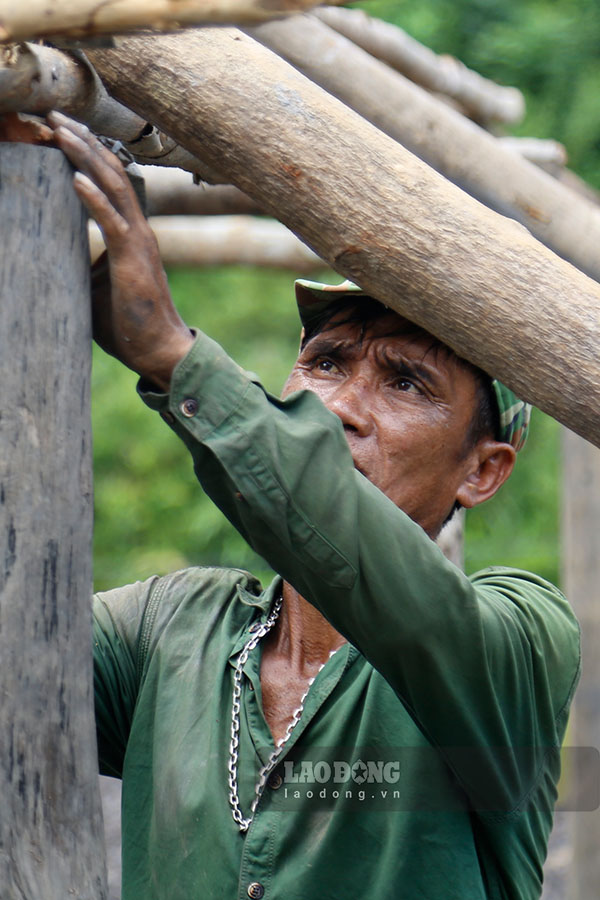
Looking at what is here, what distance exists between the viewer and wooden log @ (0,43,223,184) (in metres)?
1.55

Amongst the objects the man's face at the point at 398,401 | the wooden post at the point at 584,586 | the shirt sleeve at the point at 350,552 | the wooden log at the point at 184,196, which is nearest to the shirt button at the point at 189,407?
the shirt sleeve at the point at 350,552

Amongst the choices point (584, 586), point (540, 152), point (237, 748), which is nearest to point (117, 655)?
point (237, 748)

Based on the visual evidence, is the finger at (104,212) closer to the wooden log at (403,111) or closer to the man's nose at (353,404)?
the man's nose at (353,404)

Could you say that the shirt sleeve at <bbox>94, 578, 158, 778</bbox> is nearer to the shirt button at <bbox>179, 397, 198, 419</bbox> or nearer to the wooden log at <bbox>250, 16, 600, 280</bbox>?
the shirt button at <bbox>179, 397, 198, 419</bbox>

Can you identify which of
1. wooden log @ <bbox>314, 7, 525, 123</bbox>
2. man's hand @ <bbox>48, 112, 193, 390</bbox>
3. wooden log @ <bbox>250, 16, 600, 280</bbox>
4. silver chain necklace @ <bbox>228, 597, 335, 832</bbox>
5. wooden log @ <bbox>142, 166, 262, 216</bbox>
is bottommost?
silver chain necklace @ <bbox>228, 597, 335, 832</bbox>

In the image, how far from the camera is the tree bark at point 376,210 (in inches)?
65.3

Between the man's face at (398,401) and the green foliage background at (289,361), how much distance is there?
23.2 feet

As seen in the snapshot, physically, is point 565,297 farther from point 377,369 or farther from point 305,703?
point 305,703

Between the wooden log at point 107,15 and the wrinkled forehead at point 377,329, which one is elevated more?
the wrinkled forehead at point 377,329

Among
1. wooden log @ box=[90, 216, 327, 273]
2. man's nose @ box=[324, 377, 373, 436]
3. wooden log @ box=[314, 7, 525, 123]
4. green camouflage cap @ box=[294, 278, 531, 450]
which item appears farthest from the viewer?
wooden log @ box=[90, 216, 327, 273]

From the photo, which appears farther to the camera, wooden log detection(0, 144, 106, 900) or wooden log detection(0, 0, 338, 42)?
wooden log detection(0, 144, 106, 900)

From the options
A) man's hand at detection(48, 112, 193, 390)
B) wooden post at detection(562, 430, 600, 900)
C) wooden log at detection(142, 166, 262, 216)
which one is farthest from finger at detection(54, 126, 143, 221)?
wooden post at detection(562, 430, 600, 900)

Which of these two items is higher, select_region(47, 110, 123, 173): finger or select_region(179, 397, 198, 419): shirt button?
select_region(47, 110, 123, 173): finger

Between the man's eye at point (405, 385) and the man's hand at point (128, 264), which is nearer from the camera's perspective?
the man's hand at point (128, 264)
